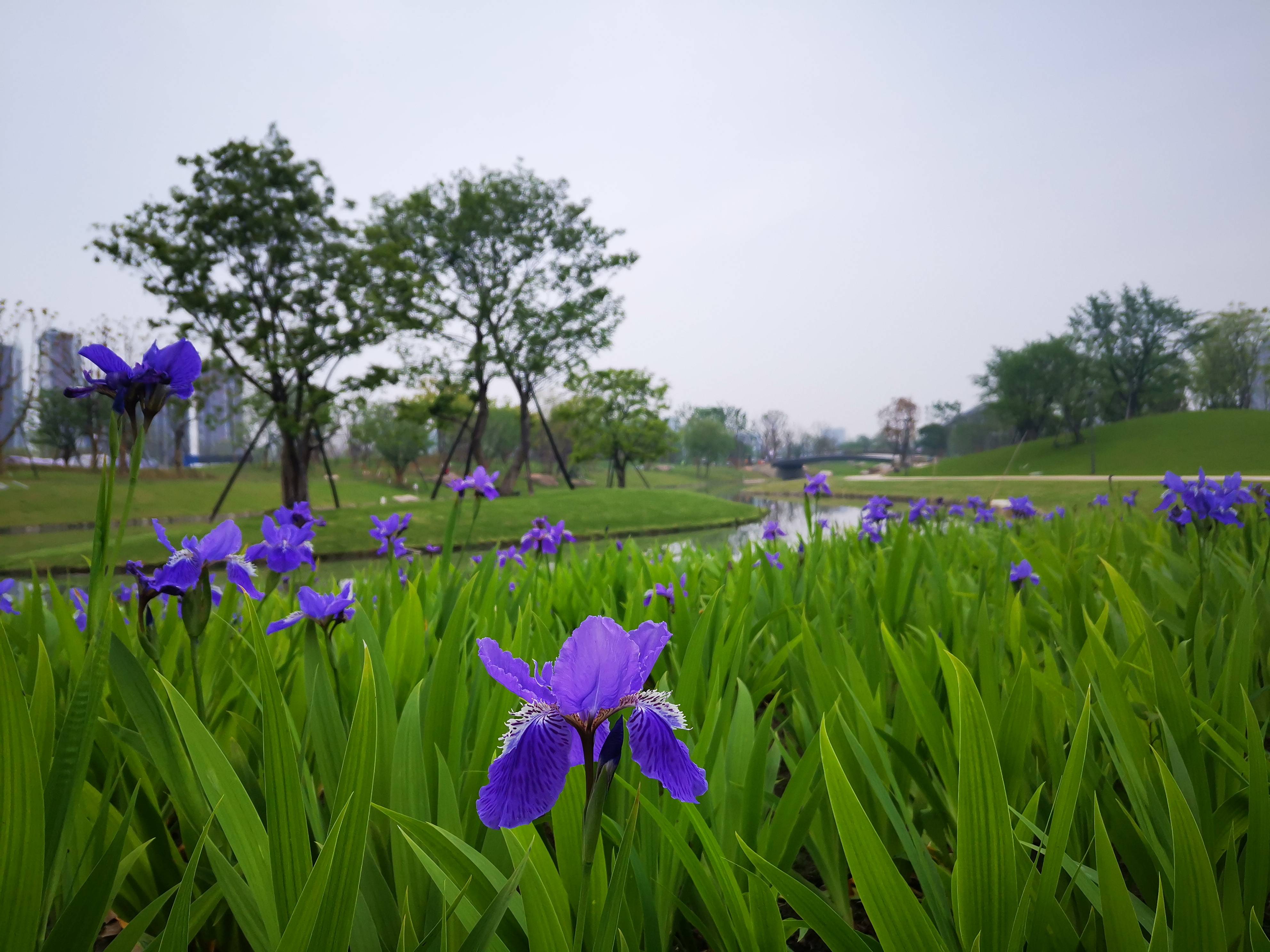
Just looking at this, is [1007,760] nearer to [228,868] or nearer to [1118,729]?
[1118,729]

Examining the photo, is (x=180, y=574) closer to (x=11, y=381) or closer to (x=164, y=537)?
(x=164, y=537)

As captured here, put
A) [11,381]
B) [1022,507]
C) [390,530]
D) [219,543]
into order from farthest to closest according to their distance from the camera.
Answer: [11,381] < [1022,507] < [390,530] < [219,543]

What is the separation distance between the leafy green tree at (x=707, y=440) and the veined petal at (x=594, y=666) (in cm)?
5715

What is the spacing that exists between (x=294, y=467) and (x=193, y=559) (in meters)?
17.5

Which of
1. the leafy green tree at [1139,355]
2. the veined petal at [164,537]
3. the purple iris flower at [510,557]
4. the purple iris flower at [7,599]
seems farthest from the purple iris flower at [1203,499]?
the leafy green tree at [1139,355]

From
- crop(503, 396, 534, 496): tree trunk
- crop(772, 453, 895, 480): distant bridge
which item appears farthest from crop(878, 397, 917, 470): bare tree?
crop(503, 396, 534, 496): tree trunk

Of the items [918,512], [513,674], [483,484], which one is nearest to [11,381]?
[483,484]

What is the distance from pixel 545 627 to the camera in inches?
63.1

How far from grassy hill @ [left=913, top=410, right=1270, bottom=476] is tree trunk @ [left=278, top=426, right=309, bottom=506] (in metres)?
16.1

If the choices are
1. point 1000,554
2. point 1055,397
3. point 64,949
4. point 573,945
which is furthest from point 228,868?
point 1055,397

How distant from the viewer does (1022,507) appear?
5.52m

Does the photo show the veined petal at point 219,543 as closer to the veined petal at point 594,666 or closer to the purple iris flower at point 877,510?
the veined petal at point 594,666

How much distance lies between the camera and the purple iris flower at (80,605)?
2.30 meters

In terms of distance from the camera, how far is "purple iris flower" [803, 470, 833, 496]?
371cm
